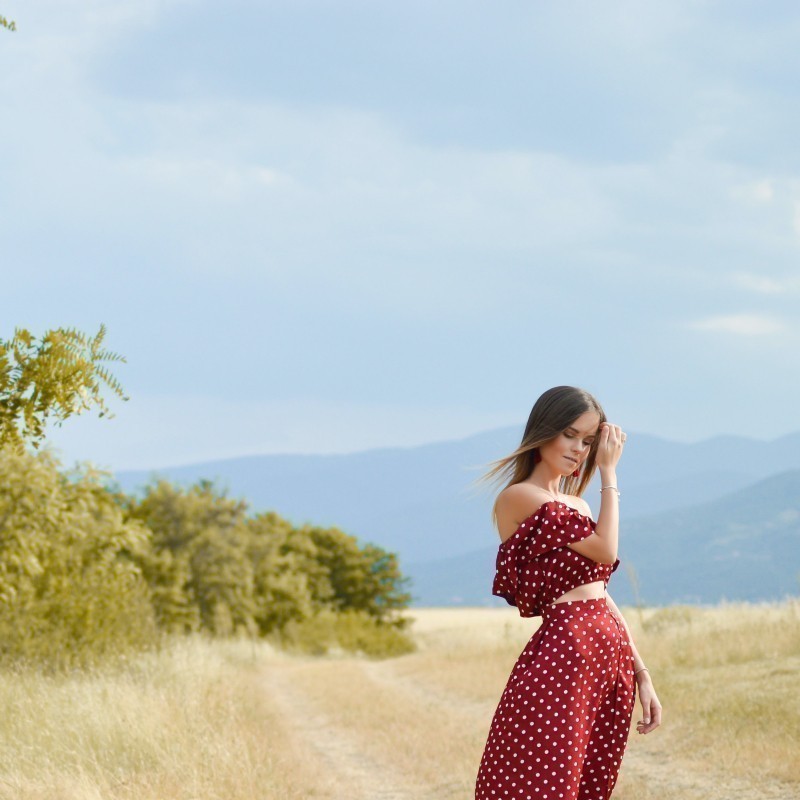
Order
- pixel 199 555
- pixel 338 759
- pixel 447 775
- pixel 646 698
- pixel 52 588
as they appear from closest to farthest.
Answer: pixel 646 698, pixel 447 775, pixel 338 759, pixel 52 588, pixel 199 555

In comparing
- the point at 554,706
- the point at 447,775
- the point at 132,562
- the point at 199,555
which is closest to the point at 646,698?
the point at 554,706

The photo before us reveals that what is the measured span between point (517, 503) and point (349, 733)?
10695 millimetres

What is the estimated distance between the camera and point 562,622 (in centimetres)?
491

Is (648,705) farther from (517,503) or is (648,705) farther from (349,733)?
(349,733)

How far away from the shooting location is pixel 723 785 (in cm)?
980

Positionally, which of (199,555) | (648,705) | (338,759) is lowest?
(338,759)

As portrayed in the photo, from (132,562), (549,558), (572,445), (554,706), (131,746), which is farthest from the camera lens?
(132,562)

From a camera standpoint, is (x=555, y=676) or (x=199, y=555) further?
(x=199, y=555)

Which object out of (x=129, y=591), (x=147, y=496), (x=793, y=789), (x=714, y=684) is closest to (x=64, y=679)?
(x=129, y=591)

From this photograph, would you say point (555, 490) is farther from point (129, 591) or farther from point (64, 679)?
point (129, 591)

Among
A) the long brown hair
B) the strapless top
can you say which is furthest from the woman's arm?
the long brown hair

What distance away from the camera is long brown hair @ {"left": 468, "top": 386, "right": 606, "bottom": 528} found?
505 cm

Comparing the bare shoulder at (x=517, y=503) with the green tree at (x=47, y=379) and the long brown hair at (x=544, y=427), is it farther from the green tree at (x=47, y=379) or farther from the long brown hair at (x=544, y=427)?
the green tree at (x=47, y=379)

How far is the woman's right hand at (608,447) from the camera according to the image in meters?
5.02
